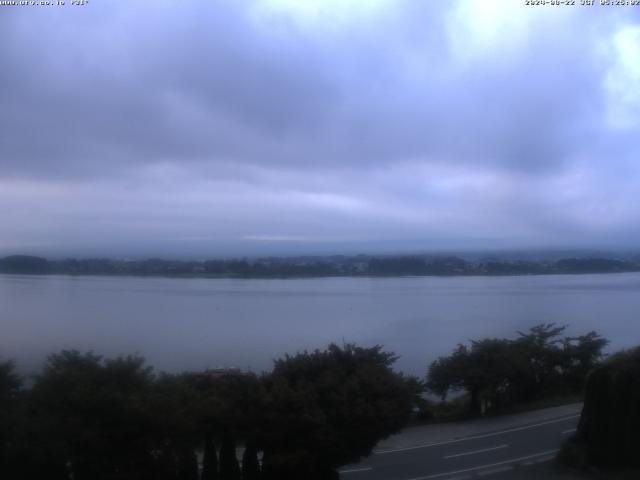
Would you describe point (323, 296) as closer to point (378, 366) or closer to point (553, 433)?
point (553, 433)

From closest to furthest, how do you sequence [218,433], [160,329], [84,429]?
[84,429]
[218,433]
[160,329]

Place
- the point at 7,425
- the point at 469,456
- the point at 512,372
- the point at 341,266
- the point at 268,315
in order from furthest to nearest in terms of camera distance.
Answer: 1. the point at 341,266
2. the point at 268,315
3. the point at 512,372
4. the point at 469,456
5. the point at 7,425

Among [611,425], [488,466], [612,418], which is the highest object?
[612,418]

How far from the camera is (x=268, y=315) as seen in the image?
3384cm

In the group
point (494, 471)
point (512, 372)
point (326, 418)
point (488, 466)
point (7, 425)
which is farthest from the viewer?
point (512, 372)

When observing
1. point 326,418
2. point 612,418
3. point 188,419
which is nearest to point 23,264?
point 188,419

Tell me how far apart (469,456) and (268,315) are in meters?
18.3

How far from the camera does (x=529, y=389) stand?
2548 centimetres

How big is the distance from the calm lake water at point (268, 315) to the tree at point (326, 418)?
20.6 feet

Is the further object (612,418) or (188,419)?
(612,418)

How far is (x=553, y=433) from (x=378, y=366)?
6939mm

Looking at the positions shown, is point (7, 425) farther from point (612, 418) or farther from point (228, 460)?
point (612, 418)

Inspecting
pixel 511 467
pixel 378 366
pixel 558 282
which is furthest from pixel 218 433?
→ pixel 558 282

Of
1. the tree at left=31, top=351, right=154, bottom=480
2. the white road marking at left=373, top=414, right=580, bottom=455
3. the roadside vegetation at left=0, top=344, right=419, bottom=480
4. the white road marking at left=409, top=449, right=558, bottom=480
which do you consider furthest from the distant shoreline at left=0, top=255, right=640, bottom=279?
the white road marking at left=409, top=449, right=558, bottom=480
